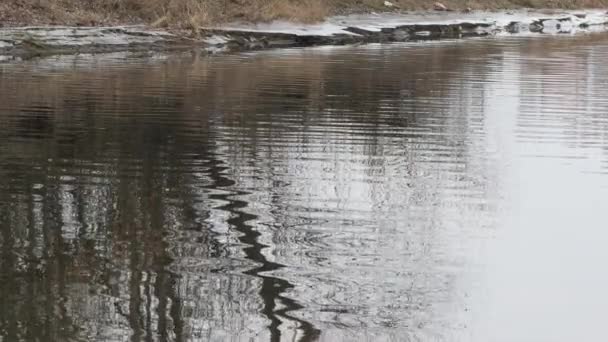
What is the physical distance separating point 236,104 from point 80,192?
315 inches

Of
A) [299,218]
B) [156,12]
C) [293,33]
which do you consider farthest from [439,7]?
[299,218]

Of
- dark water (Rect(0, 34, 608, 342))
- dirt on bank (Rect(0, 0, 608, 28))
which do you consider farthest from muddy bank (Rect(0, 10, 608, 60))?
dark water (Rect(0, 34, 608, 342))

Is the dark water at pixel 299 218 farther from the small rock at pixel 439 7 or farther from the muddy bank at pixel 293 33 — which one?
the small rock at pixel 439 7

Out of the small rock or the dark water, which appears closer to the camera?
the dark water

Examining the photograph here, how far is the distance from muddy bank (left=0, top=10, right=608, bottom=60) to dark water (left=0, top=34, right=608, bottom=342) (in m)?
10.8

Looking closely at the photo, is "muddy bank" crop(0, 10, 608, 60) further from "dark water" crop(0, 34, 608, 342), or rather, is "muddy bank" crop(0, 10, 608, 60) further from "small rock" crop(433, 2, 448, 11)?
"dark water" crop(0, 34, 608, 342)

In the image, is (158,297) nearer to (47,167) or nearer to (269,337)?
(269,337)

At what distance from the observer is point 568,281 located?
7.34m

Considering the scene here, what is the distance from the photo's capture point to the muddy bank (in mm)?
29188

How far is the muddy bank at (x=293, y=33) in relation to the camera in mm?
29188

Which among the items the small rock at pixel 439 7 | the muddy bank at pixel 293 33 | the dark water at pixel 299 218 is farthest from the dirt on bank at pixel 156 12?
the dark water at pixel 299 218

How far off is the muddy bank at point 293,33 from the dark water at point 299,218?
10761mm

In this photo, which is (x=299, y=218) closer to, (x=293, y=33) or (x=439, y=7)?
(x=293, y=33)

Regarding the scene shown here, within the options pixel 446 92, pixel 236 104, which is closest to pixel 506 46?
pixel 446 92
